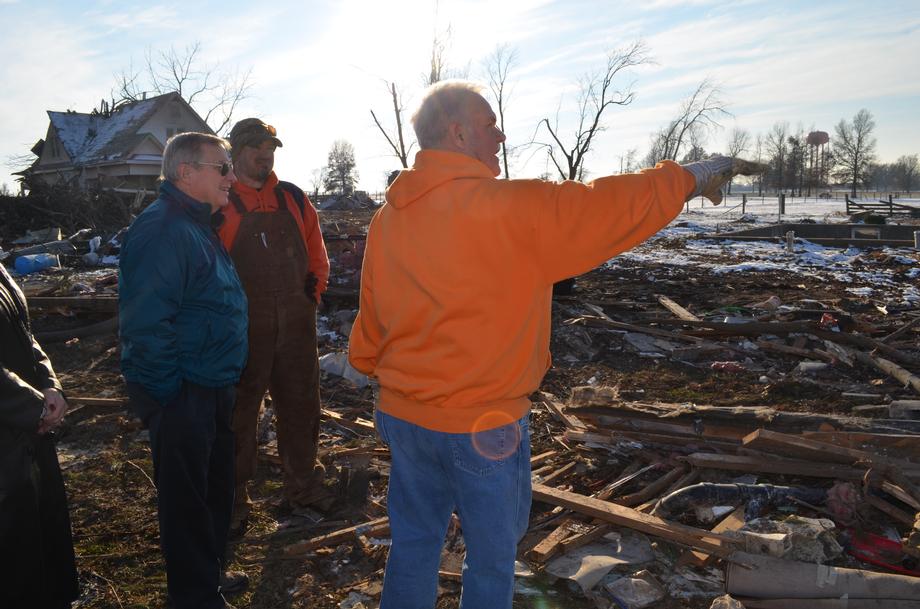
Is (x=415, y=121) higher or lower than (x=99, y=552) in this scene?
higher

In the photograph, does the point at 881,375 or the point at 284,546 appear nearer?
the point at 284,546

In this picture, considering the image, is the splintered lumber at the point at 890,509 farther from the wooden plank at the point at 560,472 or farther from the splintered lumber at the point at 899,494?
the wooden plank at the point at 560,472

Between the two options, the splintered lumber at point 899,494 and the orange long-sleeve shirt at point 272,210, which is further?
the orange long-sleeve shirt at point 272,210

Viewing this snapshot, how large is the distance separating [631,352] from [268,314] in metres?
5.54

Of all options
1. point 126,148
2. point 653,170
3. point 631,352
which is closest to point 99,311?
point 631,352

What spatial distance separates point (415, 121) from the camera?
7.21ft

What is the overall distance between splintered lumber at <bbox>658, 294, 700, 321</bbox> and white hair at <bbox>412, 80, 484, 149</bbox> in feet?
25.7

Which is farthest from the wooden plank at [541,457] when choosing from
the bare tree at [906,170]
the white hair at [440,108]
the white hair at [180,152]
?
the bare tree at [906,170]

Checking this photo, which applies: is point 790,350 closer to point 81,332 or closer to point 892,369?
point 892,369

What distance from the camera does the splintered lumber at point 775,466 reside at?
13.6 ft

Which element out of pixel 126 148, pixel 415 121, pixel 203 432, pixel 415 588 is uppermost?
pixel 126 148

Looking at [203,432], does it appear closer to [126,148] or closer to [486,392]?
[486,392]

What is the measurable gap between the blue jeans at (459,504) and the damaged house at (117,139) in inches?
1667

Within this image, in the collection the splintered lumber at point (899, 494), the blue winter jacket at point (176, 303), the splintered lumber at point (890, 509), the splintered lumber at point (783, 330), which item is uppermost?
the blue winter jacket at point (176, 303)
